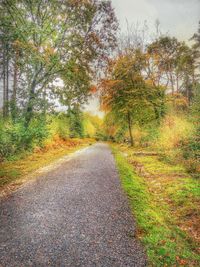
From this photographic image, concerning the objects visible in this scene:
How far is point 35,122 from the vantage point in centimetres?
1659

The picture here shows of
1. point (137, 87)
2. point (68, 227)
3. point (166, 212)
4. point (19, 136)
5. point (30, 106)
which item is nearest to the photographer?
point (68, 227)

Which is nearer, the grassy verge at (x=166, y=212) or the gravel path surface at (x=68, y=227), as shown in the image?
the gravel path surface at (x=68, y=227)

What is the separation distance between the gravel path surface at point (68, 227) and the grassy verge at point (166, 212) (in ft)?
0.89

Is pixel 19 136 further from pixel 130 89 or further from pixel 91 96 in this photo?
pixel 130 89

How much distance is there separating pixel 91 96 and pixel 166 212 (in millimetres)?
12622

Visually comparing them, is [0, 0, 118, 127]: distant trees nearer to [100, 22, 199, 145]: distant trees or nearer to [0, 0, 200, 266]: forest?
[0, 0, 200, 266]: forest

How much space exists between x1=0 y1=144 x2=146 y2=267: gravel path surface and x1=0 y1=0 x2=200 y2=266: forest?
50 cm

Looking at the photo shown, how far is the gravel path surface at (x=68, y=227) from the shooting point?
3705mm

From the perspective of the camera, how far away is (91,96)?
17453 mm

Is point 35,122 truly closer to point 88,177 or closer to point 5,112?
point 5,112

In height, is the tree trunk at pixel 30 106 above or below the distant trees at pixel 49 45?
below

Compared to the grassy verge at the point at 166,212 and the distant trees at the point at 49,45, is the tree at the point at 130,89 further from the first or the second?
the grassy verge at the point at 166,212

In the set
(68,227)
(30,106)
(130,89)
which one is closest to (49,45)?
(30,106)

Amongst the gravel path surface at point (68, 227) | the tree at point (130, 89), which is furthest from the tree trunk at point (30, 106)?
the tree at point (130, 89)
